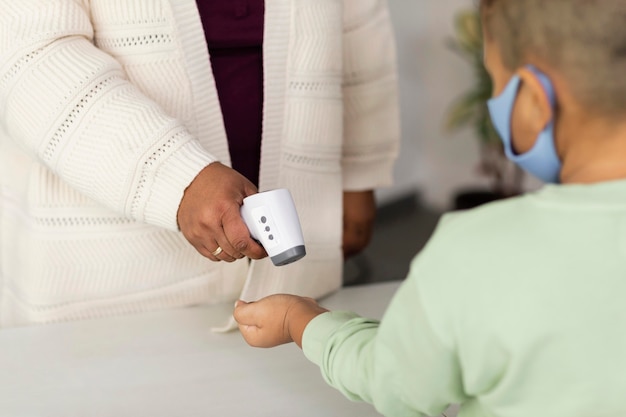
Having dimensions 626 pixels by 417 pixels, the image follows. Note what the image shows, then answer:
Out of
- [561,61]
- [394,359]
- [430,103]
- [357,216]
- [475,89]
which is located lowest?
[430,103]

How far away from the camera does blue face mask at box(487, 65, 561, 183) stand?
1.77 feet

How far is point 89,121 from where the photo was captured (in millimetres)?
881

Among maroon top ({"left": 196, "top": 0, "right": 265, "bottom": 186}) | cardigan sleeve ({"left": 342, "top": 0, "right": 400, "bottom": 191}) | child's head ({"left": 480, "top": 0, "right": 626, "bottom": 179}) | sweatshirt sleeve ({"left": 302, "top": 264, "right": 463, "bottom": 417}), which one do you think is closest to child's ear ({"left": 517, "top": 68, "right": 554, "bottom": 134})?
child's head ({"left": 480, "top": 0, "right": 626, "bottom": 179})

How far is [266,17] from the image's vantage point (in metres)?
1.01

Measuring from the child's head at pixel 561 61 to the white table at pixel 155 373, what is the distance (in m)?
0.41

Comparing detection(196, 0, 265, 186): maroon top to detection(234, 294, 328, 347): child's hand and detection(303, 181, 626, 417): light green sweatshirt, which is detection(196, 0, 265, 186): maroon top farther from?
detection(303, 181, 626, 417): light green sweatshirt

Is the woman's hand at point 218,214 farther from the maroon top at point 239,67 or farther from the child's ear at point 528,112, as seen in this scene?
the child's ear at point 528,112

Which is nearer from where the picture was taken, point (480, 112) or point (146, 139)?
point (146, 139)

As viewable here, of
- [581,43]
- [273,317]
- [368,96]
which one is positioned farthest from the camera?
[368,96]

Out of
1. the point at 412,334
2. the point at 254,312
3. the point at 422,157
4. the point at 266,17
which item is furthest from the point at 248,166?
the point at 422,157

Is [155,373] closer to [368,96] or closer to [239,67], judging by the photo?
[239,67]

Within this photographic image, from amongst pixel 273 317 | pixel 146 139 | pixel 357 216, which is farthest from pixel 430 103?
pixel 273 317

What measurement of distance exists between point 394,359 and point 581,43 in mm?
269

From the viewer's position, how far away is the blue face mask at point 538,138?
54 cm
